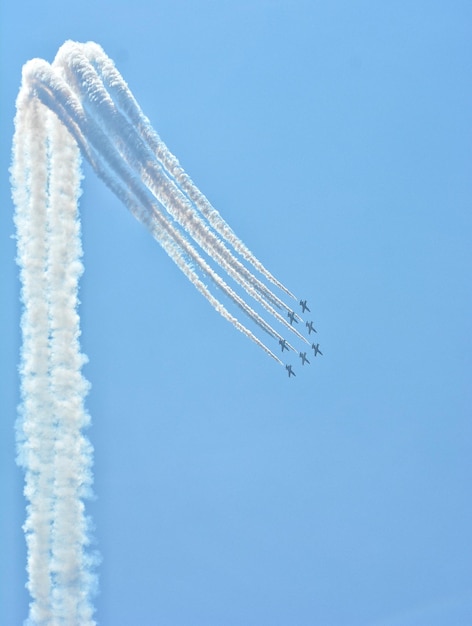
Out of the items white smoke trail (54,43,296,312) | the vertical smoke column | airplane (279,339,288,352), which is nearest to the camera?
white smoke trail (54,43,296,312)

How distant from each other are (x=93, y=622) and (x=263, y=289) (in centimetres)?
1622

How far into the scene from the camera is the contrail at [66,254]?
3853cm

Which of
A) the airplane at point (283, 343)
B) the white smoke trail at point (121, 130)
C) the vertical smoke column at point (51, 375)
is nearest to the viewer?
the white smoke trail at point (121, 130)

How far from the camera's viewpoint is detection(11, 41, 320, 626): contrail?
3853 cm

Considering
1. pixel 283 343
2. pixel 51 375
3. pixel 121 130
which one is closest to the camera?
pixel 121 130

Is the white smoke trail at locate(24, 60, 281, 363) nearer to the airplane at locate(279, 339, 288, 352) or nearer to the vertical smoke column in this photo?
the vertical smoke column

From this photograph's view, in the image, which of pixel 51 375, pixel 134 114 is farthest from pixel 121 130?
pixel 51 375

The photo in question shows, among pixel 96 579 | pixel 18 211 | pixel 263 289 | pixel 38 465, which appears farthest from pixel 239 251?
pixel 96 579

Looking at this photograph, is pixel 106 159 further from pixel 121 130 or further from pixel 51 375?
pixel 51 375

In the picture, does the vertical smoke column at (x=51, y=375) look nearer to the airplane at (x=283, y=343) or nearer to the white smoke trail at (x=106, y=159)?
the white smoke trail at (x=106, y=159)

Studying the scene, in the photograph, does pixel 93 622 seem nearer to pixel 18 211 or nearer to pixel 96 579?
pixel 96 579

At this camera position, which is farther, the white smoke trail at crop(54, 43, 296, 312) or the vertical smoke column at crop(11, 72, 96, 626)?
the vertical smoke column at crop(11, 72, 96, 626)

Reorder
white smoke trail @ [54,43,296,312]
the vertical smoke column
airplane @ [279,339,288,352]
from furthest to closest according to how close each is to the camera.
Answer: airplane @ [279,339,288,352]
the vertical smoke column
white smoke trail @ [54,43,296,312]

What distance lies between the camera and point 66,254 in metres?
43.3
